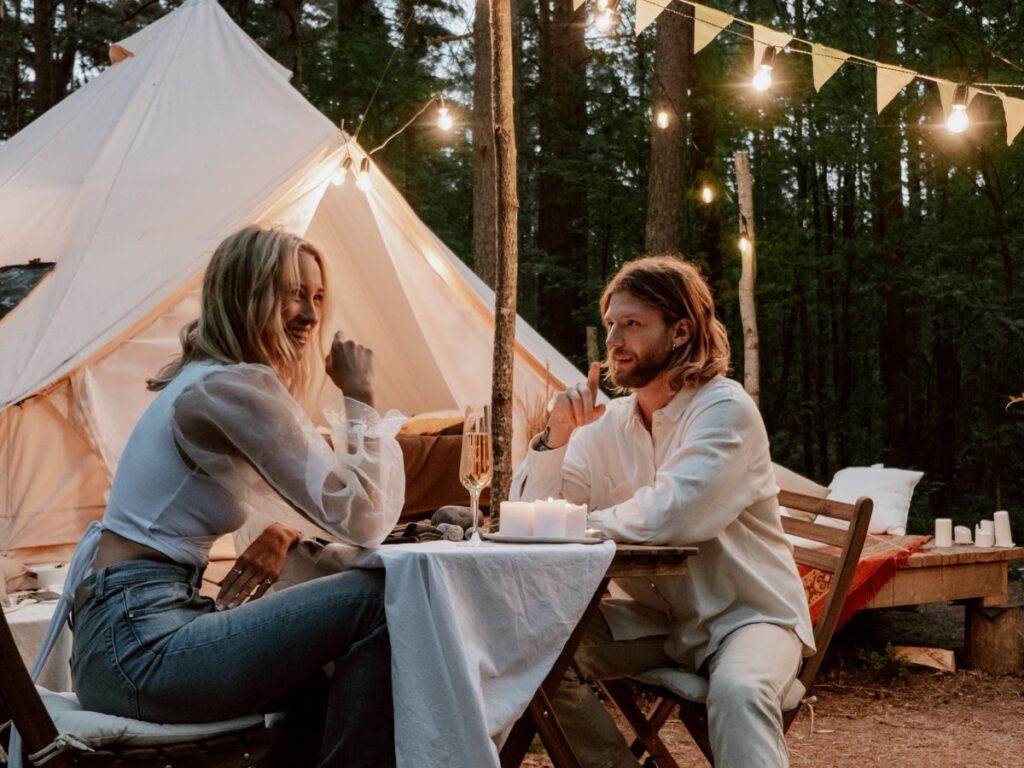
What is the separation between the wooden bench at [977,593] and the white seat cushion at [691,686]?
2413 mm

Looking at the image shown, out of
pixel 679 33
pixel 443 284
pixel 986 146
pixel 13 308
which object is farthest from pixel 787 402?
pixel 13 308

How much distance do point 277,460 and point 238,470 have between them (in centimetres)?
7

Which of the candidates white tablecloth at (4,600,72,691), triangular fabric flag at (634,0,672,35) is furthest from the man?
triangular fabric flag at (634,0,672,35)

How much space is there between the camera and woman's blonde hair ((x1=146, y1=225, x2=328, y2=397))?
1.88 m

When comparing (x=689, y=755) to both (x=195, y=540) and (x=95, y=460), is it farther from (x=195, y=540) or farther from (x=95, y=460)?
(x=95, y=460)

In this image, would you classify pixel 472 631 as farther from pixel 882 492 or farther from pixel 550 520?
pixel 882 492

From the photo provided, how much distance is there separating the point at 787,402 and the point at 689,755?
1236cm

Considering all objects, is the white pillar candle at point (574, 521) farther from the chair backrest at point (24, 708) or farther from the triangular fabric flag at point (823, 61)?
the triangular fabric flag at point (823, 61)

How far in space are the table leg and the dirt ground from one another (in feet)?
4.39

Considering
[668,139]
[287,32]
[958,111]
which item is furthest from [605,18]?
[287,32]

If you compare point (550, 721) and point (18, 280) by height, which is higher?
point (18, 280)

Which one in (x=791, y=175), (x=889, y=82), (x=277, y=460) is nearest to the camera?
(x=277, y=460)

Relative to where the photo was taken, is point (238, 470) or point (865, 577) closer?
point (238, 470)

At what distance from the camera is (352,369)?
1910 millimetres
